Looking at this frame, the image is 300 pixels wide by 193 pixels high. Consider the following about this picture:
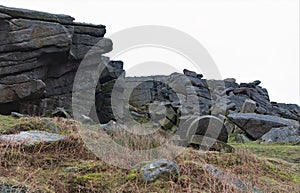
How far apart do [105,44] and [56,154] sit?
19369 millimetres

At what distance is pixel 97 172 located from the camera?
5.57 metres

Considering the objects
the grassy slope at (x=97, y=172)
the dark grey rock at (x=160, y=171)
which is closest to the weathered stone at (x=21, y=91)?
the grassy slope at (x=97, y=172)

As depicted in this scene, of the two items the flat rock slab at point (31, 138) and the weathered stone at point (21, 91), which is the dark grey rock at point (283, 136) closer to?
the flat rock slab at point (31, 138)

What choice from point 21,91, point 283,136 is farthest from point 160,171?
point 21,91

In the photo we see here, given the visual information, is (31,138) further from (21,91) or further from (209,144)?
(21,91)

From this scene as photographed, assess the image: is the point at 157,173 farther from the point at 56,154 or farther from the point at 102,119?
the point at 102,119

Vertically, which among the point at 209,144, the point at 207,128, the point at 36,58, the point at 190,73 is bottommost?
the point at 209,144

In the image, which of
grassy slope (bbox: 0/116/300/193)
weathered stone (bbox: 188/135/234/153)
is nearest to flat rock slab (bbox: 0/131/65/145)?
grassy slope (bbox: 0/116/300/193)

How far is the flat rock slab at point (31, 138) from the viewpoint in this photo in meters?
6.18

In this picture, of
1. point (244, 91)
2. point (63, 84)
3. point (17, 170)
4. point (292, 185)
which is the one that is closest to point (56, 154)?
point (17, 170)

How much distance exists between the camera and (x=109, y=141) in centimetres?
754

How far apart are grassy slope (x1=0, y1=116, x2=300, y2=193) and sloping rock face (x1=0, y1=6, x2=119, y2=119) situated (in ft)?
42.0

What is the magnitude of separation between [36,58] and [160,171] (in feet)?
58.1

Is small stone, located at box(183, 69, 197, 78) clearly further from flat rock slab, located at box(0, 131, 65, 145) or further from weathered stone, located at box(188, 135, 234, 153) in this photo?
flat rock slab, located at box(0, 131, 65, 145)
